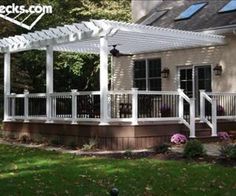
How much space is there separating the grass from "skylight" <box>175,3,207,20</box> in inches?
432

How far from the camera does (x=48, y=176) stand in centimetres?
962

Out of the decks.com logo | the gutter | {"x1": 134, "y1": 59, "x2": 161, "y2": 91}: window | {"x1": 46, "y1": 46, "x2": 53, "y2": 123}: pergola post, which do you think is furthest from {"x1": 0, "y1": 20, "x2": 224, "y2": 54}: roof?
the decks.com logo

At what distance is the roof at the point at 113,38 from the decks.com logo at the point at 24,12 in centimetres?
883

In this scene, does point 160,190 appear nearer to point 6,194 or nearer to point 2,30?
point 6,194

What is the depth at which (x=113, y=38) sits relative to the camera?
57.0ft

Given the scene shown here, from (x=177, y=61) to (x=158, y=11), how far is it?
482cm

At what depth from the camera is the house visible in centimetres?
1511

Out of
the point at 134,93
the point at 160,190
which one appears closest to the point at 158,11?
the point at 134,93

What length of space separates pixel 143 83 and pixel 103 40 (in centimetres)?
755

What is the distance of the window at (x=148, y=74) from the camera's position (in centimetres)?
2180

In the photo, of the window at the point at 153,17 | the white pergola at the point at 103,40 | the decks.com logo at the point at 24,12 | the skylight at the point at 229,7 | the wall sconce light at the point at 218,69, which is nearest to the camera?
the white pergola at the point at 103,40

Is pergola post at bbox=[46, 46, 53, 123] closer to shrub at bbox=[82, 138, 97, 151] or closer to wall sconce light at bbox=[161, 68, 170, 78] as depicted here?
shrub at bbox=[82, 138, 97, 151]

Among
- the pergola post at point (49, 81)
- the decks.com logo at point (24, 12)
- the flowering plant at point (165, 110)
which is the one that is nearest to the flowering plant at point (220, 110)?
the flowering plant at point (165, 110)

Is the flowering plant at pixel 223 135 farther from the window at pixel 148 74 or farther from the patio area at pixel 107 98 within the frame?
the window at pixel 148 74
